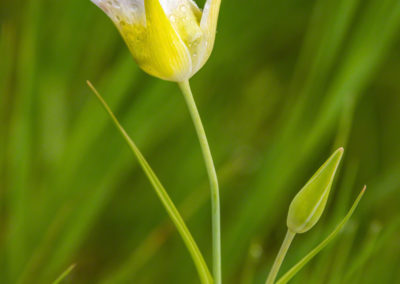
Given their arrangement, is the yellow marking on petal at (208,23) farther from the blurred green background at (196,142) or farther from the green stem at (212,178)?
the blurred green background at (196,142)

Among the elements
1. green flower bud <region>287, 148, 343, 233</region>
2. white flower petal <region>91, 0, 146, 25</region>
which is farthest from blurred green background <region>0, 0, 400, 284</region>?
white flower petal <region>91, 0, 146, 25</region>

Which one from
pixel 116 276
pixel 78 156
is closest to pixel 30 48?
pixel 78 156

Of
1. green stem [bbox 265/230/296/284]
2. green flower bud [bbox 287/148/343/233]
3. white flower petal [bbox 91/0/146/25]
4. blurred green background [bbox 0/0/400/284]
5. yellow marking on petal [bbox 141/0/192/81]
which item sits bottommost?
blurred green background [bbox 0/0/400/284]

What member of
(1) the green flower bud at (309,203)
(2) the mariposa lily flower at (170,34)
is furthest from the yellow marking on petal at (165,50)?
(1) the green flower bud at (309,203)

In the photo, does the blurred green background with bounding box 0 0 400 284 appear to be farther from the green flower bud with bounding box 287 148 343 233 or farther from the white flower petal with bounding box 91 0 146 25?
the white flower petal with bounding box 91 0 146 25

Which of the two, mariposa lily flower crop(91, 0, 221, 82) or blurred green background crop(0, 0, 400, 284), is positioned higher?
mariposa lily flower crop(91, 0, 221, 82)

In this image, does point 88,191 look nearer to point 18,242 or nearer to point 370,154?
point 18,242

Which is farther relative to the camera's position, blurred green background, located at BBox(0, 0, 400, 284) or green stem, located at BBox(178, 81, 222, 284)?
blurred green background, located at BBox(0, 0, 400, 284)
